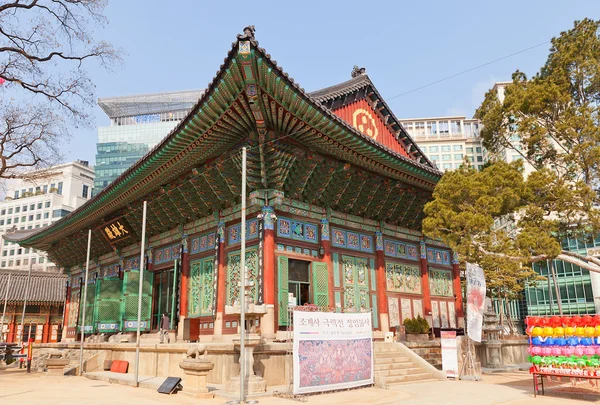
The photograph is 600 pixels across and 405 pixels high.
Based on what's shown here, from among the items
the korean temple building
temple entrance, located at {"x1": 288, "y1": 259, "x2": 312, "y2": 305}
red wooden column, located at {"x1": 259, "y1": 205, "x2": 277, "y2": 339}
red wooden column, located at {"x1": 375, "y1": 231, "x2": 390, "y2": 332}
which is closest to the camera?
the korean temple building

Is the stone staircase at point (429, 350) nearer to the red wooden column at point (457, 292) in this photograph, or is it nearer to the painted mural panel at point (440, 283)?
the painted mural panel at point (440, 283)

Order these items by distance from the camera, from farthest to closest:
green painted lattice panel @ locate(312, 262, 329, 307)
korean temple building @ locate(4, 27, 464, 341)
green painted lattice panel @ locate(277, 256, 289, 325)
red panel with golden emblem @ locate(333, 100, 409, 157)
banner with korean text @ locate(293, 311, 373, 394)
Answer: red panel with golden emblem @ locate(333, 100, 409, 157) → green painted lattice panel @ locate(312, 262, 329, 307) → green painted lattice panel @ locate(277, 256, 289, 325) → korean temple building @ locate(4, 27, 464, 341) → banner with korean text @ locate(293, 311, 373, 394)

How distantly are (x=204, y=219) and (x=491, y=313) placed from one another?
12650mm

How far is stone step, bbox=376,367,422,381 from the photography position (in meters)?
14.0

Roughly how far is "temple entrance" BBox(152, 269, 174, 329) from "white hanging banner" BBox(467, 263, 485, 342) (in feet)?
40.7

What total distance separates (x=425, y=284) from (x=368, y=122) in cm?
781

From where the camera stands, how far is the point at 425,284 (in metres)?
21.6

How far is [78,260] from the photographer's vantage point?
97.8ft

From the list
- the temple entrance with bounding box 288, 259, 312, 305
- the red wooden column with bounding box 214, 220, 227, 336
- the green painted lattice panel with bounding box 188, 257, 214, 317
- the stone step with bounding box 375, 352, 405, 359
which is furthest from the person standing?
the stone step with bounding box 375, 352, 405, 359

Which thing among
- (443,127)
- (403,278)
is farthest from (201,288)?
(443,127)

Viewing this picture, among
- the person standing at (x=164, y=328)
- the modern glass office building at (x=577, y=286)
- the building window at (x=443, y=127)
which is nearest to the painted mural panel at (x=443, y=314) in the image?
the person standing at (x=164, y=328)

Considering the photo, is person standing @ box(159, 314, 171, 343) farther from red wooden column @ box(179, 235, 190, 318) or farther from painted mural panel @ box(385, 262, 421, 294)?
painted mural panel @ box(385, 262, 421, 294)

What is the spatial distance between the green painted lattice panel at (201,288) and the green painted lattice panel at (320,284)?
399 centimetres

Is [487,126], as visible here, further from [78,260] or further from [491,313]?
[78,260]
